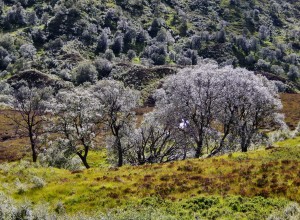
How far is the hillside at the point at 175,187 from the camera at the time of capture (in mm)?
22297

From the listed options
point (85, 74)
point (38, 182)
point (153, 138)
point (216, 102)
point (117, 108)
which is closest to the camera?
point (38, 182)

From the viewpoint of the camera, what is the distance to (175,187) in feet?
88.3

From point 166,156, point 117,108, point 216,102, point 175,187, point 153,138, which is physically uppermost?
point 117,108

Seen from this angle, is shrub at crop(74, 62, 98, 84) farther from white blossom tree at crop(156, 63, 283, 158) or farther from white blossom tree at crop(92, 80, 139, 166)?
white blossom tree at crop(156, 63, 283, 158)

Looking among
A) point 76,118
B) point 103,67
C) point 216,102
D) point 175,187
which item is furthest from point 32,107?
point 103,67

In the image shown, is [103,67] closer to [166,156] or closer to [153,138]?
[166,156]

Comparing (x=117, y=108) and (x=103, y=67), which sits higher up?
(x=103, y=67)

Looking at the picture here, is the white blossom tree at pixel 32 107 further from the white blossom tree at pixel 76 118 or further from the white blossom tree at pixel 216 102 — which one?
the white blossom tree at pixel 216 102

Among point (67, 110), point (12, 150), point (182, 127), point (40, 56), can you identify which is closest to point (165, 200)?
point (182, 127)

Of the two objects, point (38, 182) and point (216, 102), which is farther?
point (216, 102)

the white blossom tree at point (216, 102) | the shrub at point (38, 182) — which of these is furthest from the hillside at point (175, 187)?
the white blossom tree at point (216, 102)

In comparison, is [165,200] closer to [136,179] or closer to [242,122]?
[136,179]

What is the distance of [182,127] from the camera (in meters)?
47.2

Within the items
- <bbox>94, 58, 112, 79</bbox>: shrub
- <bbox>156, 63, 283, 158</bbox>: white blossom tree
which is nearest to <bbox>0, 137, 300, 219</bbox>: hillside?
<bbox>156, 63, 283, 158</bbox>: white blossom tree
